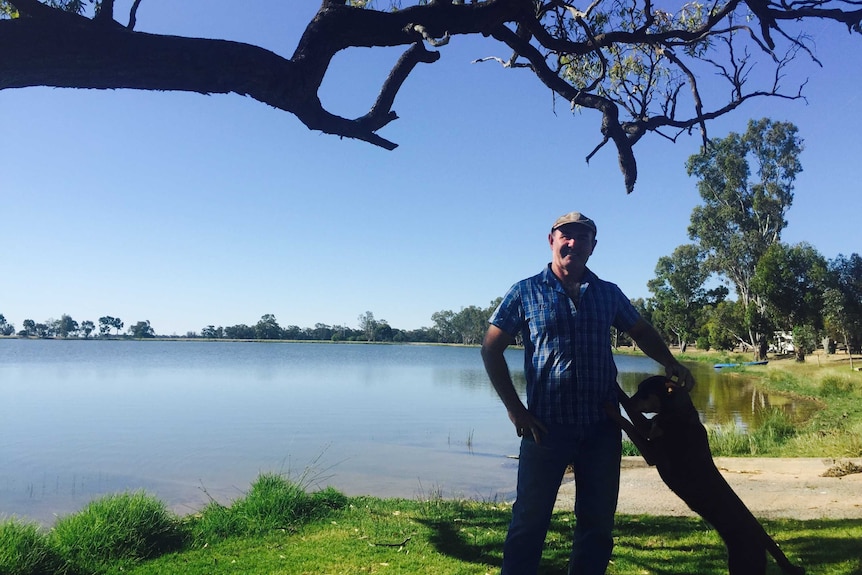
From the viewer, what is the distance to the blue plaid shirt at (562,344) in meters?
3.00

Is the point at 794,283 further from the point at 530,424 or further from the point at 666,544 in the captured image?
the point at 530,424

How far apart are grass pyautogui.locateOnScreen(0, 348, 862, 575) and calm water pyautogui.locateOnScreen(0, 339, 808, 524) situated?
1200mm

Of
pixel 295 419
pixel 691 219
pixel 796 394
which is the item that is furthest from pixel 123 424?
pixel 691 219

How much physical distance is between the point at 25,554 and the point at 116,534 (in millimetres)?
875

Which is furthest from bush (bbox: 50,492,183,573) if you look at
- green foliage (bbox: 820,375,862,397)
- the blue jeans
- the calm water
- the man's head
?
green foliage (bbox: 820,375,862,397)

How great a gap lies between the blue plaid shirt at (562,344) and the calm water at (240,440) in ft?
19.0

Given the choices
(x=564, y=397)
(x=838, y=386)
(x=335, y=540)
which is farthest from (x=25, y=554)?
(x=838, y=386)

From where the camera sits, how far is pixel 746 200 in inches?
1750

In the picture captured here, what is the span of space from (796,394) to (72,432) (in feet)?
86.6

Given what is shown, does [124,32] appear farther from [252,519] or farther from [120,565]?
[252,519]

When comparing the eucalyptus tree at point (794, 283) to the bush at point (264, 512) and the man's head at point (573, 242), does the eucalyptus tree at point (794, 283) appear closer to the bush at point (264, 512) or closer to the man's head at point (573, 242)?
the bush at point (264, 512)

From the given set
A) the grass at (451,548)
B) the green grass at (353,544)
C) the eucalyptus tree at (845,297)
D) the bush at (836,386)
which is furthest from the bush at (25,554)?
the eucalyptus tree at (845,297)

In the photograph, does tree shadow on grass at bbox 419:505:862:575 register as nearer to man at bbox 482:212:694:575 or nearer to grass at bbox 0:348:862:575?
grass at bbox 0:348:862:575

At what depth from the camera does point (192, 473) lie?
39.5ft
